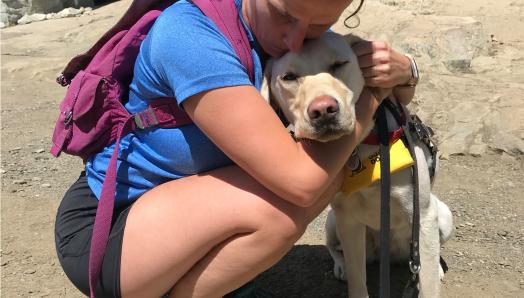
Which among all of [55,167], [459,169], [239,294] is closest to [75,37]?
[55,167]

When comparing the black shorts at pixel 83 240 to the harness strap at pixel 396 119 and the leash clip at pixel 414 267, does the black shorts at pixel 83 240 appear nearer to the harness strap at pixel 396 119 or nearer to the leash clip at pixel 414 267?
the harness strap at pixel 396 119

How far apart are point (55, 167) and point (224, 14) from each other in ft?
8.38

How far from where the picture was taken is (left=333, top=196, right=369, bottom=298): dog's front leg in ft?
8.18

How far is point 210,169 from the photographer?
2117 millimetres


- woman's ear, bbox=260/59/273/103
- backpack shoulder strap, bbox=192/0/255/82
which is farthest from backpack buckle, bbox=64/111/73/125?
woman's ear, bbox=260/59/273/103

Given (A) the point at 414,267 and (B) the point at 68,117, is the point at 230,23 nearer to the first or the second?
(B) the point at 68,117

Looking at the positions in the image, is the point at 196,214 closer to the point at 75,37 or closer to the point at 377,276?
the point at 377,276

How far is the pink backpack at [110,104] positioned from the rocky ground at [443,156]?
3.07ft

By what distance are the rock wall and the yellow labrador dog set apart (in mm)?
9477

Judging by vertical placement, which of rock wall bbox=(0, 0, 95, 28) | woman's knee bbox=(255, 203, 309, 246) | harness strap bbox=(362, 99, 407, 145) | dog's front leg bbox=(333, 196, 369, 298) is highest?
harness strap bbox=(362, 99, 407, 145)

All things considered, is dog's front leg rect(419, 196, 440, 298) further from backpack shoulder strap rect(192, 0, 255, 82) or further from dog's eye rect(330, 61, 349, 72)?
backpack shoulder strap rect(192, 0, 255, 82)

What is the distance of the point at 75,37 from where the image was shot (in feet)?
27.4

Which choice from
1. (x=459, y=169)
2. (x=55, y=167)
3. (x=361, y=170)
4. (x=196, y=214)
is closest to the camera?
(x=196, y=214)

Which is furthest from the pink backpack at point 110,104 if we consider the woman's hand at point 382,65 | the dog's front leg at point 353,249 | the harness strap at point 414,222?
the dog's front leg at point 353,249
